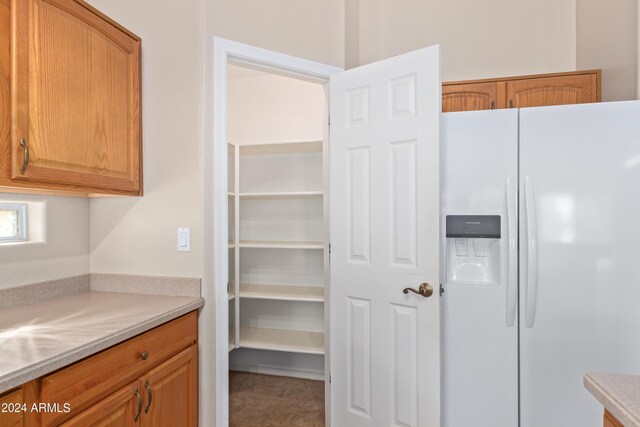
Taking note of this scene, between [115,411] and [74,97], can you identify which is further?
[74,97]

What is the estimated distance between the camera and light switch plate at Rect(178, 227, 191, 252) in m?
1.67

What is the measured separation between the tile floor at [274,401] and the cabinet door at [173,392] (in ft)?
2.58

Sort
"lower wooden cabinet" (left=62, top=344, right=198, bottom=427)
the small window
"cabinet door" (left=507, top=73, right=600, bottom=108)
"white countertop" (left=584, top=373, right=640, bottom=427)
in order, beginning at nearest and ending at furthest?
"white countertop" (left=584, top=373, right=640, bottom=427) → "lower wooden cabinet" (left=62, top=344, right=198, bottom=427) → the small window → "cabinet door" (left=507, top=73, right=600, bottom=108)

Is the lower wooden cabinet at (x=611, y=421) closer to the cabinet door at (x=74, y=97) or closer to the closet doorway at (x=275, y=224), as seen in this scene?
the cabinet door at (x=74, y=97)

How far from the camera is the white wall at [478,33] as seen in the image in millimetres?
2541

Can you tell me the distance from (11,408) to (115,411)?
1.20 ft

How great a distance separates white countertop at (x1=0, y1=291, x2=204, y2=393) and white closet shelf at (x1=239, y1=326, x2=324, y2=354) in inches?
44.2

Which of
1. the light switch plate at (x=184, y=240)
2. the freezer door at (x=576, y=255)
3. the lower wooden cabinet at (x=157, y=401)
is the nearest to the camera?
the lower wooden cabinet at (x=157, y=401)

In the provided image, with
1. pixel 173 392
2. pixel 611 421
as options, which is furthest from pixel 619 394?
pixel 173 392

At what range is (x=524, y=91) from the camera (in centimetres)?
222

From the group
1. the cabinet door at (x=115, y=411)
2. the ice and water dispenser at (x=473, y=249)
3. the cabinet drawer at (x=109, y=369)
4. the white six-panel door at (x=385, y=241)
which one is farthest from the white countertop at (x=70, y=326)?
the ice and water dispenser at (x=473, y=249)

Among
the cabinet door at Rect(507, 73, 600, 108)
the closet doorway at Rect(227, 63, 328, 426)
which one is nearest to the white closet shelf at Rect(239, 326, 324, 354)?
the closet doorway at Rect(227, 63, 328, 426)

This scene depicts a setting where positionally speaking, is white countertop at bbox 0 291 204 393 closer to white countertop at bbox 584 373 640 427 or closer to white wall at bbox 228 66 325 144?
white countertop at bbox 584 373 640 427

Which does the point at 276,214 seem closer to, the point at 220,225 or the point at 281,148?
the point at 281,148
